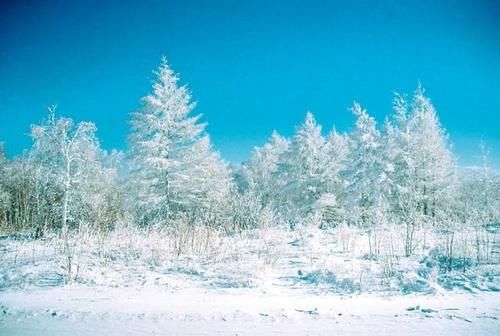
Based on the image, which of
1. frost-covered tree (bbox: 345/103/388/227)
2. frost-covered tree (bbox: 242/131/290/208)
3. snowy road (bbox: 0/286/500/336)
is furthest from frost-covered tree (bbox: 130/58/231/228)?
frost-covered tree (bbox: 242/131/290/208)

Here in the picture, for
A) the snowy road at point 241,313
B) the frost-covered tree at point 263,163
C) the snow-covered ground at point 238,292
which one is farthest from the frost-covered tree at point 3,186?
the frost-covered tree at point 263,163

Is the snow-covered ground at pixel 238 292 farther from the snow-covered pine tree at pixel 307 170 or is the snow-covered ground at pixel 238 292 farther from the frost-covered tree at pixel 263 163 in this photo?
the frost-covered tree at pixel 263 163

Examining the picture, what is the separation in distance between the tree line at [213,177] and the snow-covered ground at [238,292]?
17.1ft

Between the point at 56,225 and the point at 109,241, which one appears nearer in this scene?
the point at 109,241

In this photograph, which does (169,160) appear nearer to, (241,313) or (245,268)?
(245,268)

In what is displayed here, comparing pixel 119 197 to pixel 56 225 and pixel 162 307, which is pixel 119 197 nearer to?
pixel 56 225

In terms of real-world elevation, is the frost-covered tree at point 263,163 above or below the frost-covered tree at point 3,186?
above

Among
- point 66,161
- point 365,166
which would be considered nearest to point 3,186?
point 66,161

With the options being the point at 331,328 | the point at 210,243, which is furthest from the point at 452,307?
the point at 210,243

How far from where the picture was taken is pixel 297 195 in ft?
80.5

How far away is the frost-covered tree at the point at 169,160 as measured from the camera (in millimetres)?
18266

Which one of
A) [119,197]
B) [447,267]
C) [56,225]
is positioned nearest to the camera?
[447,267]

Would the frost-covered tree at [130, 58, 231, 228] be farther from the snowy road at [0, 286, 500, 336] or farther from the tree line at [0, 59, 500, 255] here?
the snowy road at [0, 286, 500, 336]

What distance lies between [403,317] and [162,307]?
126 inches
